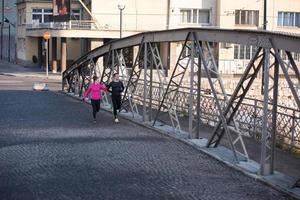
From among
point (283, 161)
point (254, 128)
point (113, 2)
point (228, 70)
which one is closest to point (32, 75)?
point (113, 2)

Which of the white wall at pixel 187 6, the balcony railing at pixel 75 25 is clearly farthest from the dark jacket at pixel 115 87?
the white wall at pixel 187 6

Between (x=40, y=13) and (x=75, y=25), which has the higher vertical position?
(x=40, y=13)

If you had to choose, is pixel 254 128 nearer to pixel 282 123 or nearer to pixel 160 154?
pixel 282 123

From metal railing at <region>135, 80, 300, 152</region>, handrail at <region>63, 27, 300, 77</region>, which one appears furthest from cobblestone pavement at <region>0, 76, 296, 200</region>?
metal railing at <region>135, 80, 300, 152</region>

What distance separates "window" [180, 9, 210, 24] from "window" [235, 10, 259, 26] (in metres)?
3.04

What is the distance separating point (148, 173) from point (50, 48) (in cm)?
5881

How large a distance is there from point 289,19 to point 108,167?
5494 cm

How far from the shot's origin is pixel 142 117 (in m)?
21.3

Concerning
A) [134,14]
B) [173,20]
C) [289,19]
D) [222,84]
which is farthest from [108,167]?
[289,19]

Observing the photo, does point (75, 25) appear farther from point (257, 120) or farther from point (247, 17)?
point (257, 120)

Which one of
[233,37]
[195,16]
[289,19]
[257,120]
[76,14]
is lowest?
[257,120]

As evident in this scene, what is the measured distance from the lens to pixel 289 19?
64500mm

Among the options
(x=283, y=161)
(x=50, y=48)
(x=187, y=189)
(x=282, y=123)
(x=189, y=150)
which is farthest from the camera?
(x=50, y=48)

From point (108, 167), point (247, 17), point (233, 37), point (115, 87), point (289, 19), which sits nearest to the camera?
point (108, 167)
